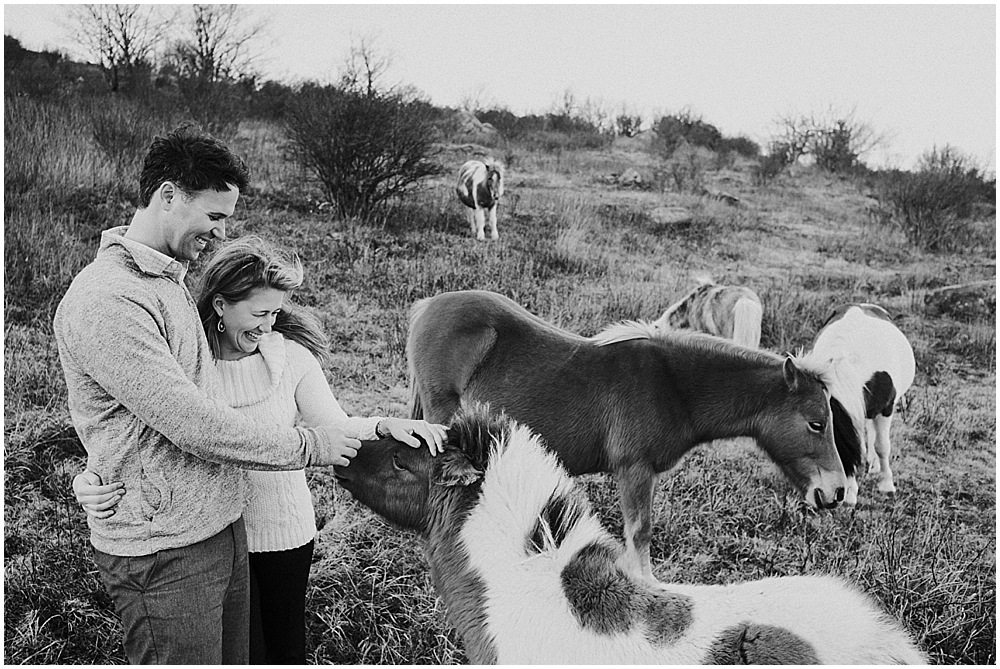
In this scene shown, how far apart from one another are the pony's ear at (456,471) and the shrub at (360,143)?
6.50 feet

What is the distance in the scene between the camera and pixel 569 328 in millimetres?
3590

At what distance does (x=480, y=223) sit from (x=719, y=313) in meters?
1.25

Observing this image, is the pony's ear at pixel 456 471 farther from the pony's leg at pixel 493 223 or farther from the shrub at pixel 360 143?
the shrub at pixel 360 143

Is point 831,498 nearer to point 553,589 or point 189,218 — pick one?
point 553,589

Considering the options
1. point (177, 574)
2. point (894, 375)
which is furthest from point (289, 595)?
point (894, 375)

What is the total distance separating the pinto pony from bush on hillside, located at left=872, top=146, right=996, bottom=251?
1.46 meters

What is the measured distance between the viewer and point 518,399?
3.19m

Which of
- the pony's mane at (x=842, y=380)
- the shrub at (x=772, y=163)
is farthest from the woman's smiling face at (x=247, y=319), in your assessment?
the shrub at (x=772, y=163)

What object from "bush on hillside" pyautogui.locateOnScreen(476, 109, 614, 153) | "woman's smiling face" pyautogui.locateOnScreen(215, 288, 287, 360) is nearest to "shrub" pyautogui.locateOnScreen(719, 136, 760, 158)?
"bush on hillside" pyautogui.locateOnScreen(476, 109, 614, 153)

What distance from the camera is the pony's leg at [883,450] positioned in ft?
11.1

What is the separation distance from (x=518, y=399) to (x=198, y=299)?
56.7 inches

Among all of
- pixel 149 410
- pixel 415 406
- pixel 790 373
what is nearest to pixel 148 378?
pixel 149 410

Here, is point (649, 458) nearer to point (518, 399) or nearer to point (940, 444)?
point (518, 399)

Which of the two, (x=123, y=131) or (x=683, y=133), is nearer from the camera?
(x=123, y=131)
